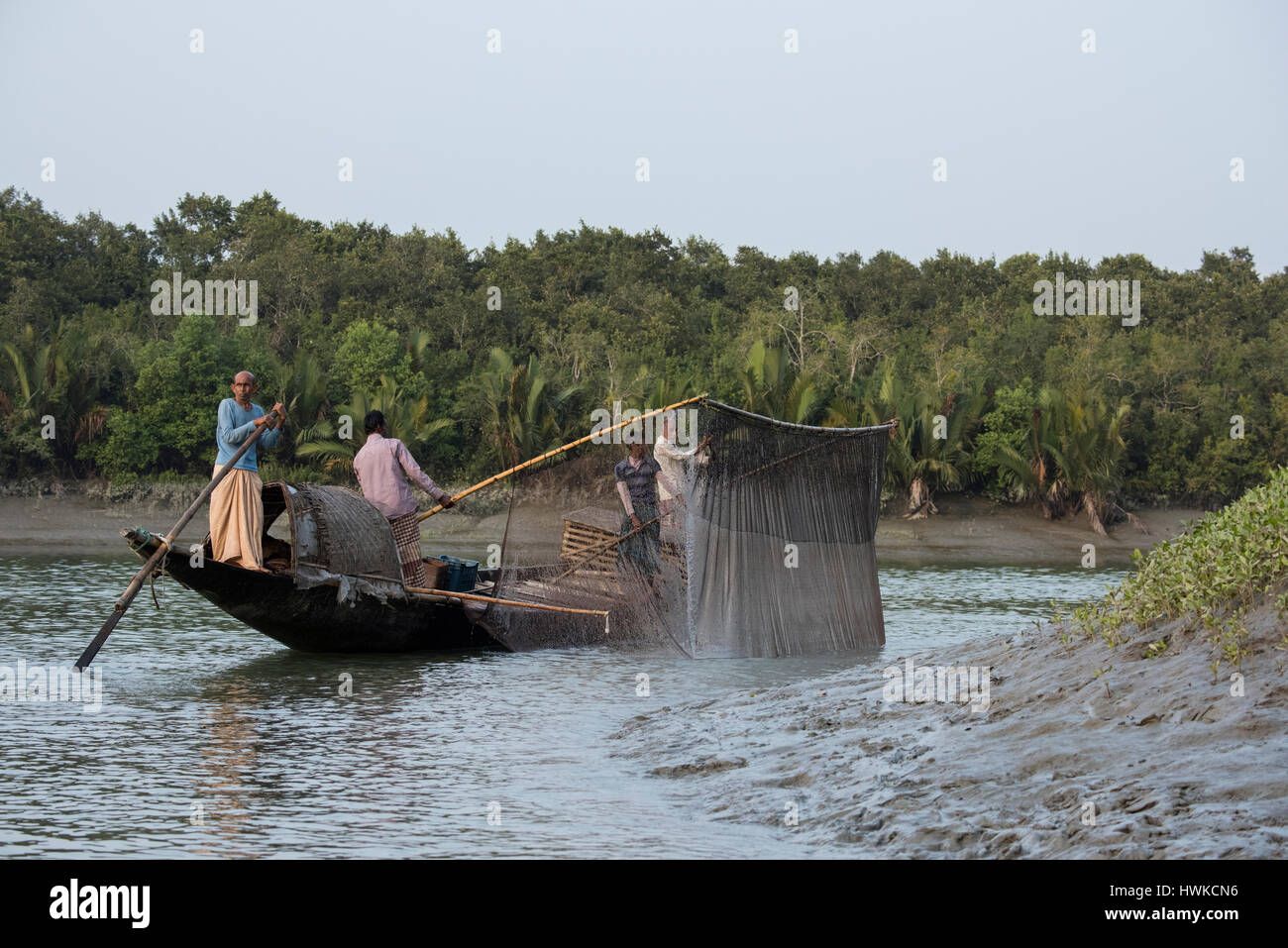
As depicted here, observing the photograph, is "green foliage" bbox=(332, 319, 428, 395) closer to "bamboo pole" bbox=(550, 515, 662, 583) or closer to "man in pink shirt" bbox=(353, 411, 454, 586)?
"man in pink shirt" bbox=(353, 411, 454, 586)

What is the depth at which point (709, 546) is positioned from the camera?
10898 mm

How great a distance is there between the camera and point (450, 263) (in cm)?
4100

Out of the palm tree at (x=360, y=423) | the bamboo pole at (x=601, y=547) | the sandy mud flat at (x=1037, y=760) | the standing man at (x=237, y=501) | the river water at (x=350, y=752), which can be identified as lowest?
the river water at (x=350, y=752)

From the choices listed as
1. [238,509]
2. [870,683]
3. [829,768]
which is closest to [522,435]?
[238,509]

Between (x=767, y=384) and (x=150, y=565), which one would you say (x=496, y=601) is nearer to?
(x=150, y=565)

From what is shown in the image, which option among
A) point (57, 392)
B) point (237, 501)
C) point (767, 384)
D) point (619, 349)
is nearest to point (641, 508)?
point (237, 501)

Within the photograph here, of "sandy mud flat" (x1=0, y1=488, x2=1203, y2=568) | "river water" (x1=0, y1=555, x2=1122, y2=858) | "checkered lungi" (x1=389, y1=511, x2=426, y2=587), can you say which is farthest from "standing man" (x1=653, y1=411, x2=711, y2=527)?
"sandy mud flat" (x1=0, y1=488, x2=1203, y2=568)

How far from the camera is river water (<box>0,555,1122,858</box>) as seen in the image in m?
5.95

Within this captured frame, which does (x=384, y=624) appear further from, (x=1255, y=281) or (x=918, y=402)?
(x=1255, y=281)

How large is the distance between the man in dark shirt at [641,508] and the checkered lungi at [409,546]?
1.81 meters

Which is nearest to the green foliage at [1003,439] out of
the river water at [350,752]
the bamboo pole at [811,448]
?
the river water at [350,752]

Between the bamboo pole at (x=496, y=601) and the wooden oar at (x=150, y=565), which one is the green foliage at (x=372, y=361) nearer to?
the bamboo pole at (x=496, y=601)

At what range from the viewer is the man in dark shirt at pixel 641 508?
1177 cm

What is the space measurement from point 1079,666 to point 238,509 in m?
6.57
